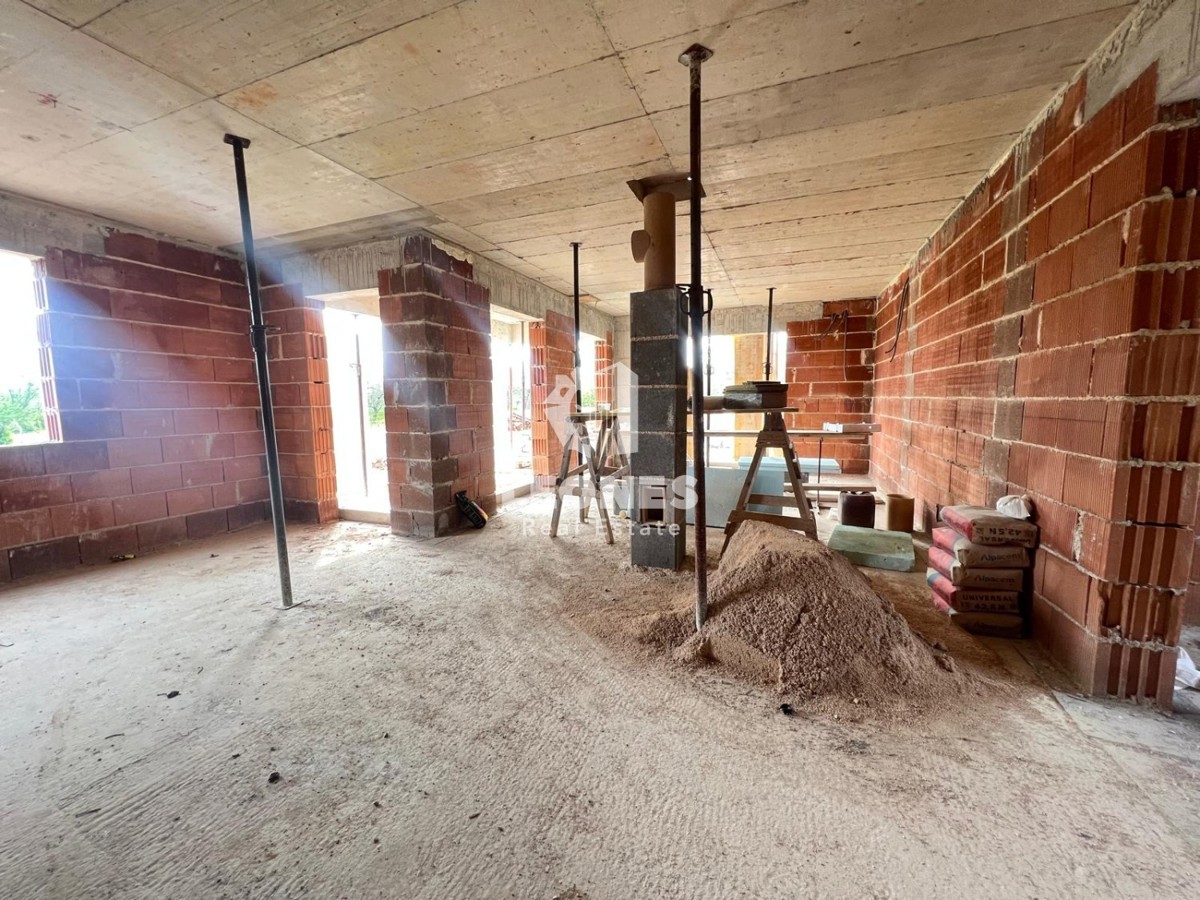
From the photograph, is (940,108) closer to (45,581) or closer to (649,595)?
(649,595)

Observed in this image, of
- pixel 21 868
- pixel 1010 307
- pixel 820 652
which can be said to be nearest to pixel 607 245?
pixel 1010 307

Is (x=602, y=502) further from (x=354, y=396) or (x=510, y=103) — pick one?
(x=354, y=396)

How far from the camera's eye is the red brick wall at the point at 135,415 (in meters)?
3.27

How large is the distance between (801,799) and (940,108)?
3.04 metres

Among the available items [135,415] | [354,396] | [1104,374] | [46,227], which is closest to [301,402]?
[135,415]

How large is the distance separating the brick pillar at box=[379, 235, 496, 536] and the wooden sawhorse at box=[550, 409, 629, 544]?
1007mm

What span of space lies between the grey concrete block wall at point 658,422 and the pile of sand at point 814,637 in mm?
885

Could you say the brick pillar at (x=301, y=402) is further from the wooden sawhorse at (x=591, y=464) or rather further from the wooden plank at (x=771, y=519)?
the wooden plank at (x=771, y=519)

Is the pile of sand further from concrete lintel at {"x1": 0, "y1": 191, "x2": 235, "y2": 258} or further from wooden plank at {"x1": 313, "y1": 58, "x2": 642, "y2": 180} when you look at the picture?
concrete lintel at {"x1": 0, "y1": 191, "x2": 235, "y2": 258}

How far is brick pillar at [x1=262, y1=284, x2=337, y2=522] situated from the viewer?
4383mm

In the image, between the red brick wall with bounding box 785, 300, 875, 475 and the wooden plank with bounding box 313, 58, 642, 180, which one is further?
the red brick wall with bounding box 785, 300, 875, 475

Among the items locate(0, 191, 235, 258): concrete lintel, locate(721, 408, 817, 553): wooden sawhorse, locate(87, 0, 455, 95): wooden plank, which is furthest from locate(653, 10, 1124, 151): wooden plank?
locate(0, 191, 235, 258): concrete lintel

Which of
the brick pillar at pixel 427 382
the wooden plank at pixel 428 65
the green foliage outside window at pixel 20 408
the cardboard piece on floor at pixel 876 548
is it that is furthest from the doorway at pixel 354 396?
the green foliage outside window at pixel 20 408

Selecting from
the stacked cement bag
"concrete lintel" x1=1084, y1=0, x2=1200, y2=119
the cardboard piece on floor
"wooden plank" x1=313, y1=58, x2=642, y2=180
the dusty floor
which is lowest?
the dusty floor
